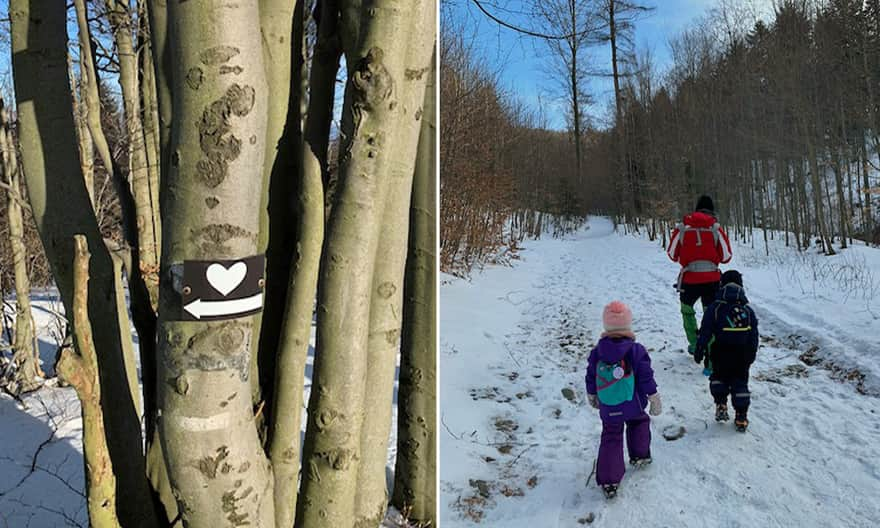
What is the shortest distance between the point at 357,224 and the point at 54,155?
44.6 inches

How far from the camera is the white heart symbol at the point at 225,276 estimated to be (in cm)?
153

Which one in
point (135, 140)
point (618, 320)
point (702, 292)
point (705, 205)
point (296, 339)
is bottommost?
point (702, 292)

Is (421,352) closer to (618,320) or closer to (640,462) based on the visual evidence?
(618,320)

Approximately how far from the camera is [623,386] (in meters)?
4.25

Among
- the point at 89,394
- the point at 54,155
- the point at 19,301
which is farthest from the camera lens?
the point at 19,301

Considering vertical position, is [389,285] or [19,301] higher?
[389,285]

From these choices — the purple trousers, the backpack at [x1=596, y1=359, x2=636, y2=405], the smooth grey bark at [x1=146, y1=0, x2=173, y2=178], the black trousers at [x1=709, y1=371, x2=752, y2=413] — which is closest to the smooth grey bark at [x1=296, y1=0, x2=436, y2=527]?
the smooth grey bark at [x1=146, y1=0, x2=173, y2=178]

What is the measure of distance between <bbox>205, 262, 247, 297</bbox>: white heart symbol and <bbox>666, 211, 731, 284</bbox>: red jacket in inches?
249

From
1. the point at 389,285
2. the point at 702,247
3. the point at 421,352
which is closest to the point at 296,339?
the point at 389,285

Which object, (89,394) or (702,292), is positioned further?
(702,292)

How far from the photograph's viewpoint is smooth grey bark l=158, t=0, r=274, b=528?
4.88ft

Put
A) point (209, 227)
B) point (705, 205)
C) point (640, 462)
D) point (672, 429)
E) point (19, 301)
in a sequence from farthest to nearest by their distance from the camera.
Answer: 1. point (705, 205)
2. point (19, 301)
3. point (672, 429)
4. point (640, 462)
5. point (209, 227)

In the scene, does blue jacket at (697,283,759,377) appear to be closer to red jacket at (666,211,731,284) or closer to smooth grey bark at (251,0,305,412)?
red jacket at (666,211,731,284)

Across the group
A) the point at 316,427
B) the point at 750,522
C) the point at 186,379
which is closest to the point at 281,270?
the point at 316,427
